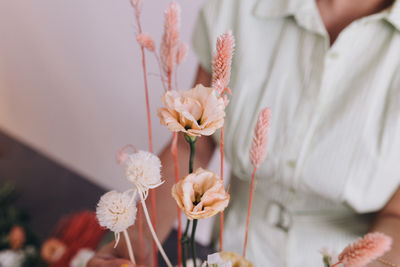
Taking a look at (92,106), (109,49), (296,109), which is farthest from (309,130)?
(92,106)

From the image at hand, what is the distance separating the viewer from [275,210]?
624mm

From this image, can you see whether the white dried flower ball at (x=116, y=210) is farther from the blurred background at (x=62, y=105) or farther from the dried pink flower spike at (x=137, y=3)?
the blurred background at (x=62, y=105)

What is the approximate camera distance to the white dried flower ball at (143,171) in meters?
0.21

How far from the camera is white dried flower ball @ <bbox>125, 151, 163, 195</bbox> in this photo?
21 centimetres

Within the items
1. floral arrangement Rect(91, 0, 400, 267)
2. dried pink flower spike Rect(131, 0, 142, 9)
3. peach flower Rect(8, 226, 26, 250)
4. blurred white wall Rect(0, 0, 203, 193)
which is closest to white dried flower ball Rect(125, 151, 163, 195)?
floral arrangement Rect(91, 0, 400, 267)

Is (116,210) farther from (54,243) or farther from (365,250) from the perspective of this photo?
(54,243)

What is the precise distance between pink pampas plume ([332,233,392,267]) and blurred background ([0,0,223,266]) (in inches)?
27.3

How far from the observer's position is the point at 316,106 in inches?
20.3

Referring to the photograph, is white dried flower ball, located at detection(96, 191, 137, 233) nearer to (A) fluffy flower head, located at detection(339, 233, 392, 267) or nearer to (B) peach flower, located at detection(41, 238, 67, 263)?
(A) fluffy flower head, located at detection(339, 233, 392, 267)

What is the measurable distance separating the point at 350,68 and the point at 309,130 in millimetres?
114

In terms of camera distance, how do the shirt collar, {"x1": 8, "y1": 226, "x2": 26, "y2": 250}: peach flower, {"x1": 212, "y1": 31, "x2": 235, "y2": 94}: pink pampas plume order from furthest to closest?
{"x1": 8, "y1": 226, "x2": 26, "y2": 250}: peach flower
the shirt collar
{"x1": 212, "y1": 31, "x2": 235, "y2": 94}: pink pampas plume

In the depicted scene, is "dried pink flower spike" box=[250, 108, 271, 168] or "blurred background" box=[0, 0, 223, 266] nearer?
"dried pink flower spike" box=[250, 108, 271, 168]

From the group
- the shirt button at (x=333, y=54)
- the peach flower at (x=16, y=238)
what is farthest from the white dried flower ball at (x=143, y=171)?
the peach flower at (x=16, y=238)

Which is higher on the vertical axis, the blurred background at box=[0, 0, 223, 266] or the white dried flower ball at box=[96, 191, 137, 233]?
the white dried flower ball at box=[96, 191, 137, 233]
